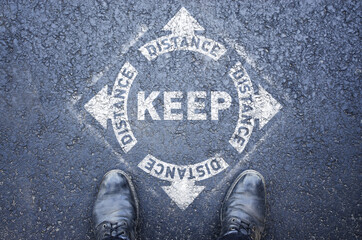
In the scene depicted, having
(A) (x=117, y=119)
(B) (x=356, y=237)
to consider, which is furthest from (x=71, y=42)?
(B) (x=356, y=237)

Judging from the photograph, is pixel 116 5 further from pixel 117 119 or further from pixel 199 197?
pixel 199 197

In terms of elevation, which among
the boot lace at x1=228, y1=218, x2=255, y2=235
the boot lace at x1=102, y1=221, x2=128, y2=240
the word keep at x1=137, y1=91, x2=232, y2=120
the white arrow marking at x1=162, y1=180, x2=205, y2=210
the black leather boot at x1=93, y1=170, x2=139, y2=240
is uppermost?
the word keep at x1=137, y1=91, x2=232, y2=120

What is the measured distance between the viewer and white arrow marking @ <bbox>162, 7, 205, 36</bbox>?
109 inches

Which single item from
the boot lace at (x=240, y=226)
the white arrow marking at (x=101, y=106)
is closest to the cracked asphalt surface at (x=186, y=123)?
the white arrow marking at (x=101, y=106)

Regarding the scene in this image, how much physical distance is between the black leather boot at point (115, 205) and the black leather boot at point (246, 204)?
2.91 ft

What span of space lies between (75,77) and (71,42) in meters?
0.36

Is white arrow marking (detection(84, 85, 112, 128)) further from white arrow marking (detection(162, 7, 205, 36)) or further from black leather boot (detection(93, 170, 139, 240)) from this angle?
white arrow marking (detection(162, 7, 205, 36))

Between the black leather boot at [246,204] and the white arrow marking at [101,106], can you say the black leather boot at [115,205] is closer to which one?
the white arrow marking at [101,106]

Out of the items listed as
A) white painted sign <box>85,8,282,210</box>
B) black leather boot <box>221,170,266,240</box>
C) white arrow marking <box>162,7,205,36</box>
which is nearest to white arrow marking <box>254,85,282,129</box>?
white painted sign <box>85,8,282,210</box>

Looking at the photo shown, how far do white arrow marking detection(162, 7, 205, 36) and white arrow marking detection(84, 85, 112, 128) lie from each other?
34.7 inches

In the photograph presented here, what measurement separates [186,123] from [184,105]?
179mm

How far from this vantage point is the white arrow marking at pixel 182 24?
9.08 feet

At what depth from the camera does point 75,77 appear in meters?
2.77

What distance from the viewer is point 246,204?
2.74 metres
